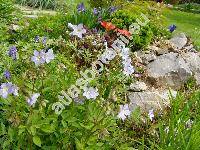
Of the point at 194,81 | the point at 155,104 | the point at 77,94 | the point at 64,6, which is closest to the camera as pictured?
the point at 77,94

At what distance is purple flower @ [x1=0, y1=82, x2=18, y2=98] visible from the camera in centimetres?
336

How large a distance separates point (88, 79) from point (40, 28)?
4157 mm

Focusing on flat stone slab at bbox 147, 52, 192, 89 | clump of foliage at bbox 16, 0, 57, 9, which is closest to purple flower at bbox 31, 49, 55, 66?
flat stone slab at bbox 147, 52, 192, 89

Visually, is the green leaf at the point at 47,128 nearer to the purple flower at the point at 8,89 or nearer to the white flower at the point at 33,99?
the white flower at the point at 33,99

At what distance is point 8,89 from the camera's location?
3.37m

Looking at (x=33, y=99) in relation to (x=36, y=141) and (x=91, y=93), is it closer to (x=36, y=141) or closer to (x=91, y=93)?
(x=36, y=141)

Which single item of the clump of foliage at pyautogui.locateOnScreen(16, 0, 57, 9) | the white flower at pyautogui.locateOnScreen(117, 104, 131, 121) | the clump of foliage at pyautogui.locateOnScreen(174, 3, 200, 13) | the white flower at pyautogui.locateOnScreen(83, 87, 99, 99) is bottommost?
the clump of foliage at pyautogui.locateOnScreen(174, 3, 200, 13)

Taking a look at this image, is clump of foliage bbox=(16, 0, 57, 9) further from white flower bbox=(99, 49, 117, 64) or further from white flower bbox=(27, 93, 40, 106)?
white flower bbox=(27, 93, 40, 106)

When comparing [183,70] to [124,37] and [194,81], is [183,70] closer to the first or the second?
[194,81]

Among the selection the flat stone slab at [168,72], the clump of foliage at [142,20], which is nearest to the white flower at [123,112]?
the flat stone slab at [168,72]

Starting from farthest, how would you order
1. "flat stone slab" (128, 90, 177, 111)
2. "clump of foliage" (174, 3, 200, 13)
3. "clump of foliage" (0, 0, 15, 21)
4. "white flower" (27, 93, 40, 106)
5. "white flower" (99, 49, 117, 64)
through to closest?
"clump of foliage" (174, 3, 200, 13)
"clump of foliage" (0, 0, 15, 21)
"flat stone slab" (128, 90, 177, 111)
"white flower" (99, 49, 117, 64)
"white flower" (27, 93, 40, 106)

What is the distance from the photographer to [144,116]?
538 centimetres

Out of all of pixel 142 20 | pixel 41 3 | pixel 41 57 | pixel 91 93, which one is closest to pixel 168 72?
pixel 142 20

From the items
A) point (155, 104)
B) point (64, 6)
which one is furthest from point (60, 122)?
point (64, 6)
